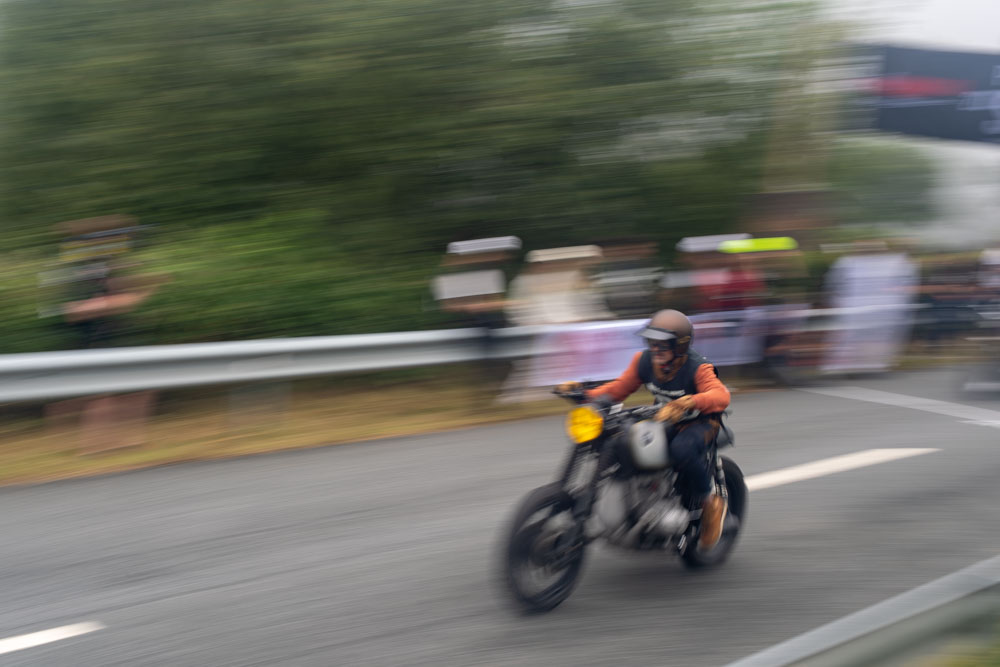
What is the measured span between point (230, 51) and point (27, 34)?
2.21m

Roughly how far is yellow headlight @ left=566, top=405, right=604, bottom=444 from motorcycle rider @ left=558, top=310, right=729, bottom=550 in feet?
0.73

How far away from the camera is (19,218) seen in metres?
11.7

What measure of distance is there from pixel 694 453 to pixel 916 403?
6.45 metres

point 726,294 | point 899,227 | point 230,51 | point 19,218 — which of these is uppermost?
point 230,51

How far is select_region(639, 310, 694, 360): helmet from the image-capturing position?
5215 mm

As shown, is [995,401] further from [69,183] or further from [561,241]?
[69,183]

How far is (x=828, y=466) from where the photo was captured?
7.96m

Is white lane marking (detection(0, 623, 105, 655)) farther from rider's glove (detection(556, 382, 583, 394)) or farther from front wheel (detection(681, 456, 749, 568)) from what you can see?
front wheel (detection(681, 456, 749, 568))

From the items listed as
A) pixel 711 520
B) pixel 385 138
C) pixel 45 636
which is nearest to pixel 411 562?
pixel 711 520

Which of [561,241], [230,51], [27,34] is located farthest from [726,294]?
[27,34]

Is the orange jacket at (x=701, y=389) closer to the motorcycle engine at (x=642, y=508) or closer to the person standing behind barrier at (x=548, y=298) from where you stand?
the motorcycle engine at (x=642, y=508)

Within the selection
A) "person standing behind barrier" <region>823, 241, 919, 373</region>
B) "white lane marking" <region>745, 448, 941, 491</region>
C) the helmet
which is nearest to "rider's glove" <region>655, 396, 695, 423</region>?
the helmet

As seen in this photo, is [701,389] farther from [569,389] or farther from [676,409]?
[569,389]

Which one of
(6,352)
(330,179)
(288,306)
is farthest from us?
(330,179)
